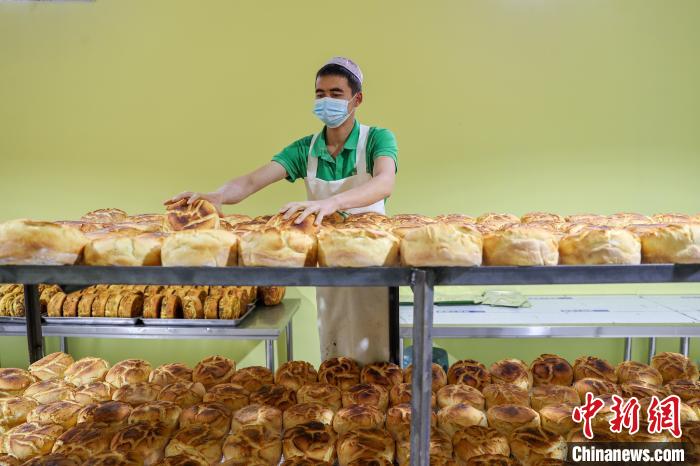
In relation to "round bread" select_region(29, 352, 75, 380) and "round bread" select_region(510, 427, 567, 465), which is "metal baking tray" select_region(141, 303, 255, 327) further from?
"round bread" select_region(510, 427, 567, 465)

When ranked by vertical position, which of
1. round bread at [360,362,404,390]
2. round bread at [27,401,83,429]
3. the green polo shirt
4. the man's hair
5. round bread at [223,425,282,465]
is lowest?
round bread at [223,425,282,465]

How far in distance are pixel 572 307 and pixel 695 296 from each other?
129 cm

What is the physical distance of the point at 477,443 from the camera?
148 centimetres

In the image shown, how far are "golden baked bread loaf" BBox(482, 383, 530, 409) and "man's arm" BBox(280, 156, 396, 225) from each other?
33.6 inches

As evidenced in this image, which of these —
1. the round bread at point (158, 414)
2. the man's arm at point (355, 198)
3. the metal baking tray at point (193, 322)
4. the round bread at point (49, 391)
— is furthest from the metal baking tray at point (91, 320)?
the man's arm at point (355, 198)

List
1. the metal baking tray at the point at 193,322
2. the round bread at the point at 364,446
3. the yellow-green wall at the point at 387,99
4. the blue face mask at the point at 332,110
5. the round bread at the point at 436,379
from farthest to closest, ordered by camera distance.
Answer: the yellow-green wall at the point at 387,99, the metal baking tray at the point at 193,322, the blue face mask at the point at 332,110, the round bread at the point at 436,379, the round bread at the point at 364,446

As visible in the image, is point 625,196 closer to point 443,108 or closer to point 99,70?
point 443,108

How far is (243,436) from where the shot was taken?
1.52 metres

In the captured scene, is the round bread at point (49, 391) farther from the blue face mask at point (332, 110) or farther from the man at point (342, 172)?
the blue face mask at point (332, 110)

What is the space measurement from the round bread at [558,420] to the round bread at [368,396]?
21.6 inches

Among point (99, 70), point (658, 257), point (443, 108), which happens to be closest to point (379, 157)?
point (658, 257)

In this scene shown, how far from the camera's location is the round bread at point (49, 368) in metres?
1.98

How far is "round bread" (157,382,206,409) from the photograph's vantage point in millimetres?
1756

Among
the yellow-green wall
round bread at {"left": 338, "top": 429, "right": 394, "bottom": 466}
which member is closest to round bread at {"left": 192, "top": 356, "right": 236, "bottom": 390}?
round bread at {"left": 338, "top": 429, "right": 394, "bottom": 466}
